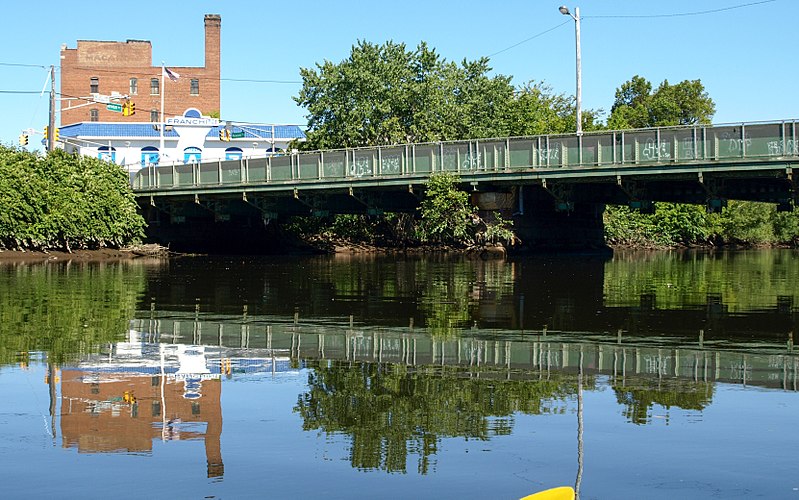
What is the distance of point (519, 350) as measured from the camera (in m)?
15.8

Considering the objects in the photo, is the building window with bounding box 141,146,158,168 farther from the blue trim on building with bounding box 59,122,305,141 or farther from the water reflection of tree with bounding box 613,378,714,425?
the water reflection of tree with bounding box 613,378,714,425

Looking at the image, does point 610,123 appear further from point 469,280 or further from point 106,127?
point 469,280

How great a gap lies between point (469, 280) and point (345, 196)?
79.3 ft

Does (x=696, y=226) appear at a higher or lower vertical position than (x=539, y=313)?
higher

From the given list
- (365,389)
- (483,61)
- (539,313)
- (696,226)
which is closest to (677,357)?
(365,389)

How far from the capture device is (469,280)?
112 ft

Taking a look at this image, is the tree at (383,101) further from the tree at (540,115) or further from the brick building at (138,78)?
the brick building at (138,78)

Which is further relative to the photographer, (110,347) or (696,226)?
(696,226)

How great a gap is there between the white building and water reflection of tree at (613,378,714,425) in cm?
8115

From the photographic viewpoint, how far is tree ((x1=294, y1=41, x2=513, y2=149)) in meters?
65.8

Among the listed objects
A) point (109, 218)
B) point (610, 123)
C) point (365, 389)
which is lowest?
point (365, 389)

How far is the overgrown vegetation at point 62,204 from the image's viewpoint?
51062mm

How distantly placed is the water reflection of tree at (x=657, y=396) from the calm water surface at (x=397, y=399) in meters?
0.04

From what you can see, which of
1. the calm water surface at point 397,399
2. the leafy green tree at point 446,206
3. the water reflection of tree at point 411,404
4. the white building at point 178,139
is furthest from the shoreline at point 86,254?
the water reflection of tree at point 411,404
